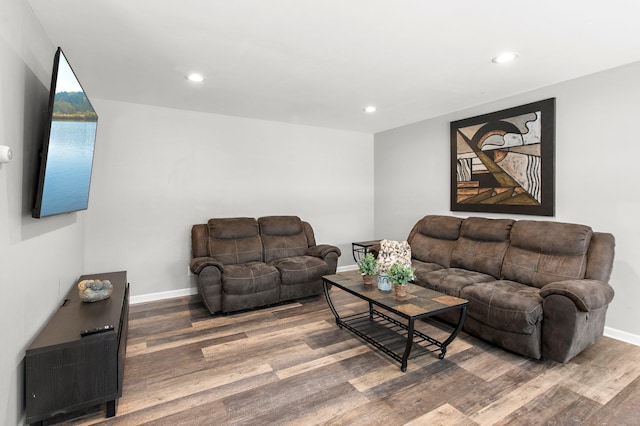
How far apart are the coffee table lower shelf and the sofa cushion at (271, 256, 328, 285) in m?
0.75

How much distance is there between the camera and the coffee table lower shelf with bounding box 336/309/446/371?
8.52 feet

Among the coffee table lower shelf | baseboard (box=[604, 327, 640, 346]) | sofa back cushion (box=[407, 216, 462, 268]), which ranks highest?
sofa back cushion (box=[407, 216, 462, 268])

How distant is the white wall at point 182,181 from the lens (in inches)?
150

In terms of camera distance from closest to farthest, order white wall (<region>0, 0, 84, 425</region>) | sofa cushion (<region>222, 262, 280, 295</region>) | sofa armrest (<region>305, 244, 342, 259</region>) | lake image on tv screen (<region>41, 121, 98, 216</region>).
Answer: white wall (<region>0, 0, 84, 425</region>) → lake image on tv screen (<region>41, 121, 98, 216</region>) → sofa cushion (<region>222, 262, 280, 295</region>) → sofa armrest (<region>305, 244, 342, 259</region>)

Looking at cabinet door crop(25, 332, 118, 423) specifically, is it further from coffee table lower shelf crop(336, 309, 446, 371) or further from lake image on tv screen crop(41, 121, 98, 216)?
coffee table lower shelf crop(336, 309, 446, 371)

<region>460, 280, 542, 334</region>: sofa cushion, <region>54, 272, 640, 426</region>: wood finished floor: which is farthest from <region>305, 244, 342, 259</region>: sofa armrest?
<region>460, 280, 542, 334</region>: sofa cushion

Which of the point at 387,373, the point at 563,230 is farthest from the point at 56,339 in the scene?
the point at 563,230

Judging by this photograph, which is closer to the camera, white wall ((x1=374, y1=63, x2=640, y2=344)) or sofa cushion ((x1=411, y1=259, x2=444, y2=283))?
white wall ((x1=374, y1=63, x2=640, y2=344))

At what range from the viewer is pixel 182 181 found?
4195mm

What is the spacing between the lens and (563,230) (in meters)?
2.98

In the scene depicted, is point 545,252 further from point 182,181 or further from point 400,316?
point 182,181

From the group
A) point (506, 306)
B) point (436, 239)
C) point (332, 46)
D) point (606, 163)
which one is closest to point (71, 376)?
point (332, 46)

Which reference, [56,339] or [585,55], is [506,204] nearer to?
[585,55]

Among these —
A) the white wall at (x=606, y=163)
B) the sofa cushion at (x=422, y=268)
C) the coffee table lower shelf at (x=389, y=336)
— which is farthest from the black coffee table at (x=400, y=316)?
the white wall at (x=606, y=163)
